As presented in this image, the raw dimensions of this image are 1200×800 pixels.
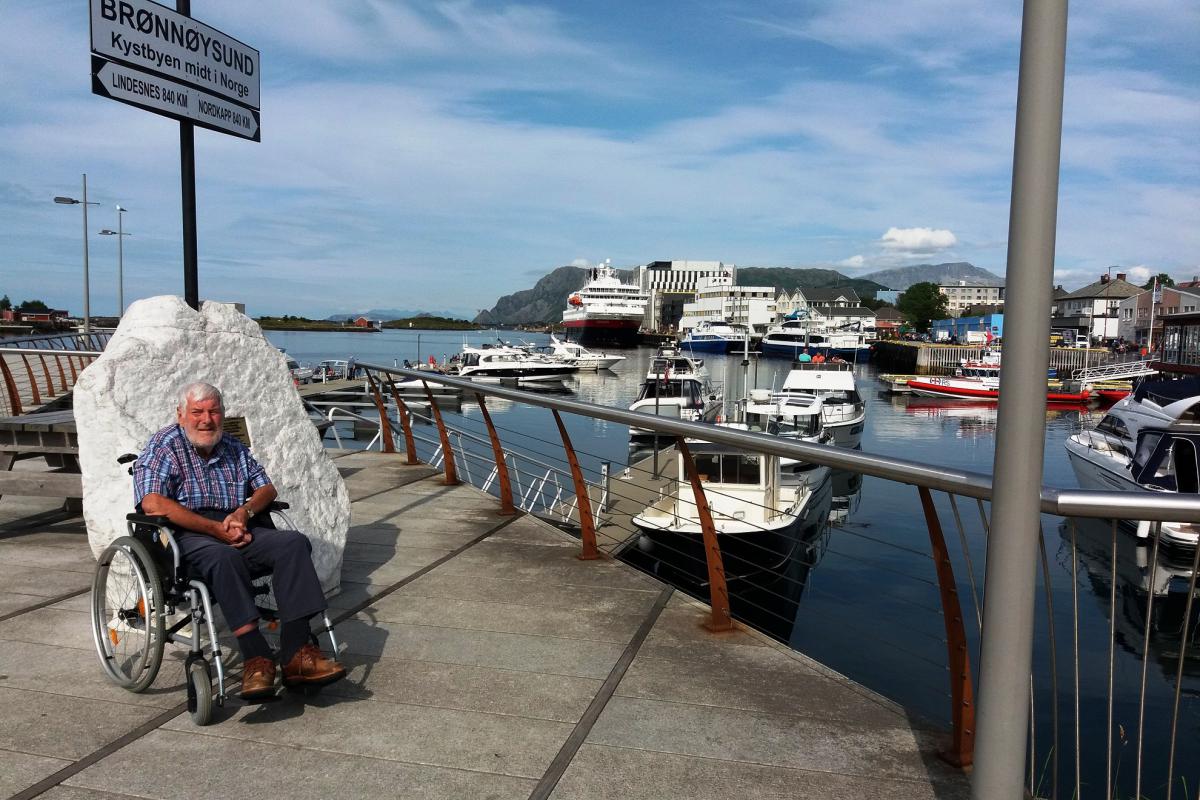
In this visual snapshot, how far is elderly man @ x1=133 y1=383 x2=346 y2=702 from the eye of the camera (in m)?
3.68

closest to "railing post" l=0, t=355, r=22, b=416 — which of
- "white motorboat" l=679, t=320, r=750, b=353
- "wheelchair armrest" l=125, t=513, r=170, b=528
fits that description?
"wheelchair armrest" l=125, t=513, r=170, b=528

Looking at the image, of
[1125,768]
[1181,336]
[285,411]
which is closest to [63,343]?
[285,411]

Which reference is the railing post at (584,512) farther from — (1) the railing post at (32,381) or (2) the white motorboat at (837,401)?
(2) the white motorboat at (837,401)

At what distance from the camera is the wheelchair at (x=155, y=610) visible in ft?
11.6

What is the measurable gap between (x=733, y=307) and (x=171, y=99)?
140 m

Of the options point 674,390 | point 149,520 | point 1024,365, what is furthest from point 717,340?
point 1024,365

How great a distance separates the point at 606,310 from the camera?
129 m

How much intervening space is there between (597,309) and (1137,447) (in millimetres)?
109852

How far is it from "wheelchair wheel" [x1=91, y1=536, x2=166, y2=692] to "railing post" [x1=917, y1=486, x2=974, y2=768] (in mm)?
3039

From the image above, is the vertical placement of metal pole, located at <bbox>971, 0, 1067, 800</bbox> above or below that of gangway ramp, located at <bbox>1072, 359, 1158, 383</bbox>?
above

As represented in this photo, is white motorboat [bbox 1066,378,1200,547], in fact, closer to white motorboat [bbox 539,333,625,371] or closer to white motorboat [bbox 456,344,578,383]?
white motorboat [bbox 456,344,578,383]

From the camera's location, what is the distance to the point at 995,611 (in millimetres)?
2486

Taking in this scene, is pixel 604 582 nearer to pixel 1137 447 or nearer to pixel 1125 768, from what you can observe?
pixel 1125 768

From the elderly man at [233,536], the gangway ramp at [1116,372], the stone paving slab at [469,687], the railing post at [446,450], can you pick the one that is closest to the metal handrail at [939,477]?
the stone paving slab at [469,687]
